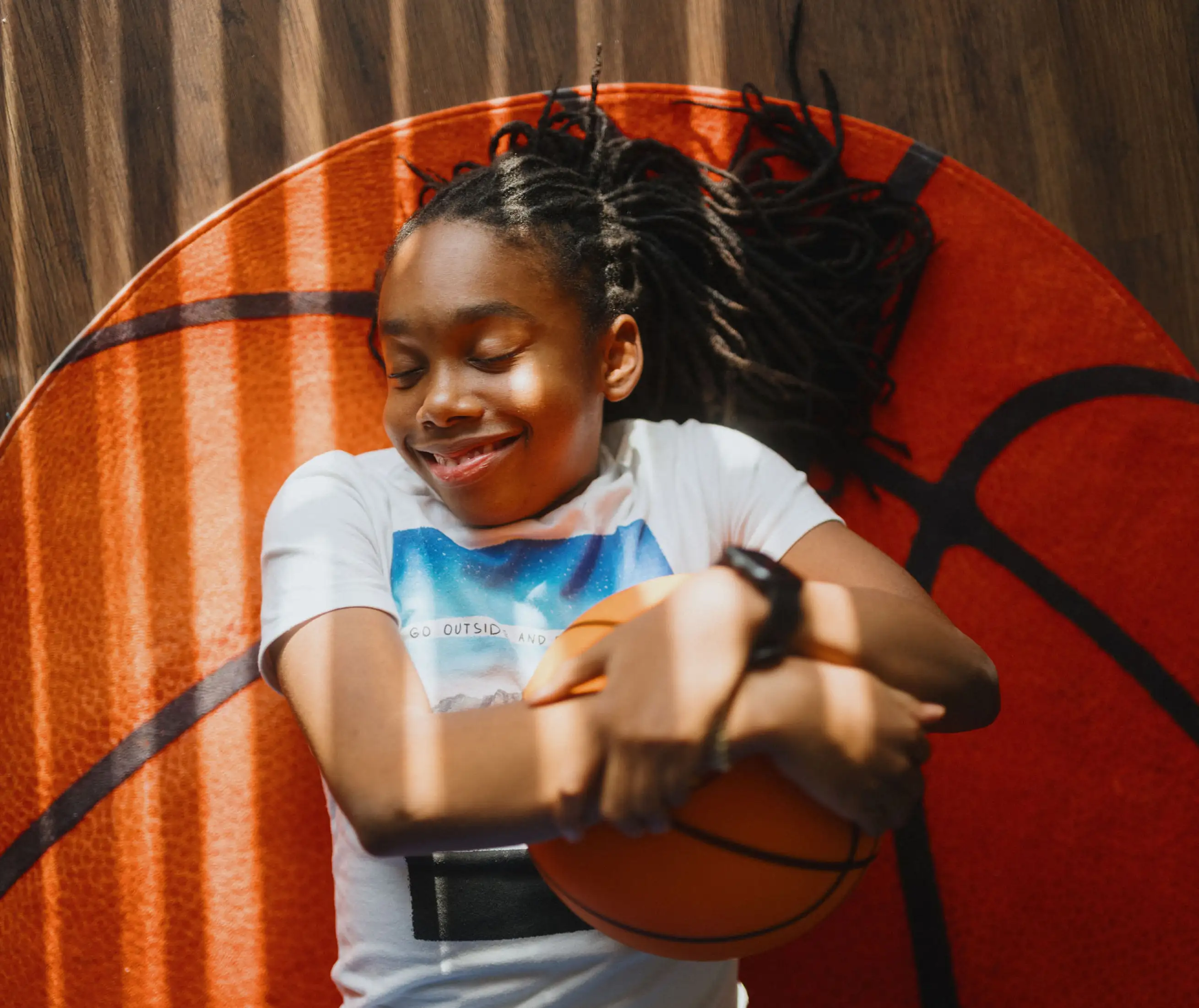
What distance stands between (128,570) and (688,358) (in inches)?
26.8

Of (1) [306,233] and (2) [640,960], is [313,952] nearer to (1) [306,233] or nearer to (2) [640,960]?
(2) [640,960]

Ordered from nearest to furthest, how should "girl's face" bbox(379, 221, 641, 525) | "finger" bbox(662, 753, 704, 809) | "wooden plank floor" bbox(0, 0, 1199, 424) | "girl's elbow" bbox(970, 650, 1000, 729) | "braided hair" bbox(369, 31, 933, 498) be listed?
"finger" bbox(662, 753, 704, 809) < "girl's elbow" bbox(970, 650, 1000, 729) < "girl's face" bbox(379, 221, 641, 525) < "braided hair" bbox(369, 31, 933, 498) < "wooden plank floor" bbox(0, 0, 1199, 424)

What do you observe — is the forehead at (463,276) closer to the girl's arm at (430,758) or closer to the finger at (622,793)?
the girl's arm at (430,758)

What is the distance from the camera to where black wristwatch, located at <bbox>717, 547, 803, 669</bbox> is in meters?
0.70

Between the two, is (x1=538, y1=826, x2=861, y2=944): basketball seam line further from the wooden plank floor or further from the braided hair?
the wooden plank floor

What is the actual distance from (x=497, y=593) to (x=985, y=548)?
1.90ft

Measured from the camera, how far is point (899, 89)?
125 centimetres

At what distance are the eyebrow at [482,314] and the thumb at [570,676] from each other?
334 mm

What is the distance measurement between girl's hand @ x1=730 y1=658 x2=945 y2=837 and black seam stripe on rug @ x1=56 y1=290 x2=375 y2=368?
717 mm

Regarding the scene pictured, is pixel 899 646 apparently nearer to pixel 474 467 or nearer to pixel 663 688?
pixel 663 688

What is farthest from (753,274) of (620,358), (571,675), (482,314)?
(571,675)

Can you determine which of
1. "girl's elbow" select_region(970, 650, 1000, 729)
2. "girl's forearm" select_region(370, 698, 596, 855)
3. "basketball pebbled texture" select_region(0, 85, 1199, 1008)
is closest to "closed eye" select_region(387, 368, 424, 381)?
"basketball pebbled texture" select_region(0, 85, 1199, 1008)

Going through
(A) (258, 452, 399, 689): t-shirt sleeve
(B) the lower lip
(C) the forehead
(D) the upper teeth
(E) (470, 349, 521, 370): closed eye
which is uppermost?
(C) the forehead

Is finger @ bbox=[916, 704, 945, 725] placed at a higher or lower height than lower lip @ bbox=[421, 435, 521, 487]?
lower
